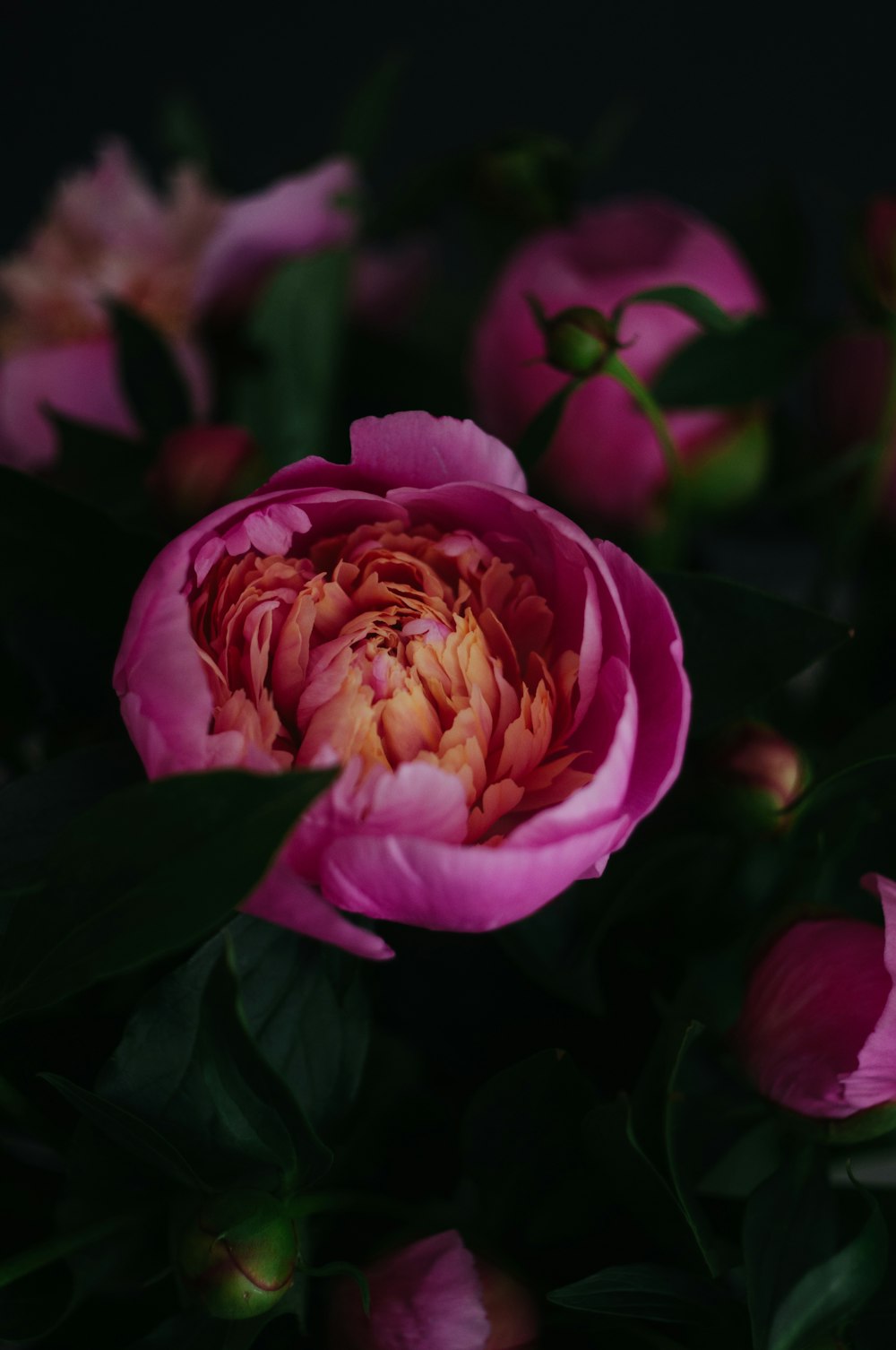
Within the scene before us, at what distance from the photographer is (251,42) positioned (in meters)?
0.93

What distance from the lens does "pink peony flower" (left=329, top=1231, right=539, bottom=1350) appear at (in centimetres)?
25

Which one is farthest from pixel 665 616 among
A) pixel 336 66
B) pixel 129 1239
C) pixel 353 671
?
pixel 336 66

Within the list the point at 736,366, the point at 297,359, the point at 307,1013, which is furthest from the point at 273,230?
the point at 307,1013

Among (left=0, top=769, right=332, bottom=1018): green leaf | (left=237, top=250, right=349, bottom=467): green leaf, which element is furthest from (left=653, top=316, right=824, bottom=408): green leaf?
(left=0, top=769, right=332, bottom=1018): green leaf

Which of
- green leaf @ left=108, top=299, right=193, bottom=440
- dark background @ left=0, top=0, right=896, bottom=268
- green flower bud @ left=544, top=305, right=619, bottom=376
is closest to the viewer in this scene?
green flower bud @ left=544, top=305, right=619, bottom=376

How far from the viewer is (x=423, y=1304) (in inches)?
10.0

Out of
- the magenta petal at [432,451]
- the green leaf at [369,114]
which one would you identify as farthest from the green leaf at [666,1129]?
the green leaf at [369,114]

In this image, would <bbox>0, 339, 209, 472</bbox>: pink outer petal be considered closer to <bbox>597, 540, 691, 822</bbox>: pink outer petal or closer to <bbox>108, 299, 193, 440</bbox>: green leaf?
<bbox>108, 299, 193, 440</bbox>: green leaf

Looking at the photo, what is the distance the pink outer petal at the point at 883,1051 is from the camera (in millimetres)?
235

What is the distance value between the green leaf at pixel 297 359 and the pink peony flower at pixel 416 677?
0.17 m

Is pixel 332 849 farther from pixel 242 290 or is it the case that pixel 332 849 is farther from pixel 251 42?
pixel 251 42

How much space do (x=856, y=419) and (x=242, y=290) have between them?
8.4 inches

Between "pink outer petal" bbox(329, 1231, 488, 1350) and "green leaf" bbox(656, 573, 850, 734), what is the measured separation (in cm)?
12

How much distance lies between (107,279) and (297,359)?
9 centimetres
